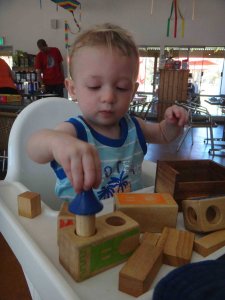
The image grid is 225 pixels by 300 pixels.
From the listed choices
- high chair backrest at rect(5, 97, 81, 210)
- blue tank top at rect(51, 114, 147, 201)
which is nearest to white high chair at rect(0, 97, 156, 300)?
high chair backrest at rect(5, 97, 81, 210)

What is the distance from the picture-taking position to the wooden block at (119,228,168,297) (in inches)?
12.4

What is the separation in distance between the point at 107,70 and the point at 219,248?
0.40 meters

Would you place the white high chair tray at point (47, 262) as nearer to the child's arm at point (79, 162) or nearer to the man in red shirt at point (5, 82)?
the child's arm at point (79, 162)

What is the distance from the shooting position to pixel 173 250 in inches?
14.9

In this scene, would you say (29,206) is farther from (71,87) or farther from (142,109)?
(142,109)

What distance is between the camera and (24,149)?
0.83 m

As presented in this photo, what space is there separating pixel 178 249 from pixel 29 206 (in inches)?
10.6

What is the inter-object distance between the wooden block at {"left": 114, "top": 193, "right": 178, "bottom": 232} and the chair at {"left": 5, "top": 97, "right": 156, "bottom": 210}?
0.43m

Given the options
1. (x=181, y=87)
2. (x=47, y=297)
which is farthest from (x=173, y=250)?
(x=181, y=87)

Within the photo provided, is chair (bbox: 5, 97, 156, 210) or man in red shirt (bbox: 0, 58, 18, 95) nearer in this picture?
chair (bbox: 5, 97, 156, 210)

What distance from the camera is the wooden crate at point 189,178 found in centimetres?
50

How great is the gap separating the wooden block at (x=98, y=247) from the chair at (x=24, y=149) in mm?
456

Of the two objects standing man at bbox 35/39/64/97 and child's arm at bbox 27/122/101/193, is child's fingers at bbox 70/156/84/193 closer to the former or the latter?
child's arm at bbox 27/122/101/193

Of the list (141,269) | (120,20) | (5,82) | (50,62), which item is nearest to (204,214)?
(141,269)
